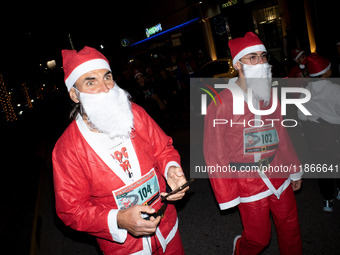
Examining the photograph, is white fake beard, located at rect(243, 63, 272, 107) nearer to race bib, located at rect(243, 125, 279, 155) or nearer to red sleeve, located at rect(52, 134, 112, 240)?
race bib, located at rect(243, 125, 279, 155)

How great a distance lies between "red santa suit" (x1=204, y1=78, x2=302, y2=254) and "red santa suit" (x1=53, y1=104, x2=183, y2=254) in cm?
61

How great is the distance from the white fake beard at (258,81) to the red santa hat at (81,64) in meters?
1.44

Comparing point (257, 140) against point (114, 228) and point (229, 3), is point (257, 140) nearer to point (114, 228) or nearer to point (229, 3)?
point (114, 228)

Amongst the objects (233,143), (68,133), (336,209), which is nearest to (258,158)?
(233,143)

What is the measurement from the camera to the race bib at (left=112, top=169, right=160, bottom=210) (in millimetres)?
1825

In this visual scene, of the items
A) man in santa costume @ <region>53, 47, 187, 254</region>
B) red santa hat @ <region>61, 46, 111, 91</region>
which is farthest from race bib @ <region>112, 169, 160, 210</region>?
red santa hat @ <region>61, 46, 111, 91</region>

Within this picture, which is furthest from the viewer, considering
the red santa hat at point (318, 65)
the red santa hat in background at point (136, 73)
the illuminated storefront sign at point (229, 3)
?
the illuminated storefront sign at point (229, 3)

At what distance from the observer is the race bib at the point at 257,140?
7.81 ft

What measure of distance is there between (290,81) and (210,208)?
13.3 feet

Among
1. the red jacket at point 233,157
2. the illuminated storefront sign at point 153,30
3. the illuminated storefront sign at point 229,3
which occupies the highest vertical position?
the illuminated storefront sign at point 153,30

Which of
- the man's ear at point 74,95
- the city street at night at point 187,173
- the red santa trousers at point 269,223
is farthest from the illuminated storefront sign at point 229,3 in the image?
the man's ear at point 74,95

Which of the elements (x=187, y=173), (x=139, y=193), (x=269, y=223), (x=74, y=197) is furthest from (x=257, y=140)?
(x=187, y=173)

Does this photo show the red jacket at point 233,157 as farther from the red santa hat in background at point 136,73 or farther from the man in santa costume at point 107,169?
the red santa hat in background at point 136,73

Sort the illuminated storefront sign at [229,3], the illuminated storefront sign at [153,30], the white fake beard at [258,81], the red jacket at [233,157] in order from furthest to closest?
the illuminated storefront sign at [153,30] < the illuminated storefront sign at [229,3] < the white fake beard at [258,81] < the red jacket at [233,157]
